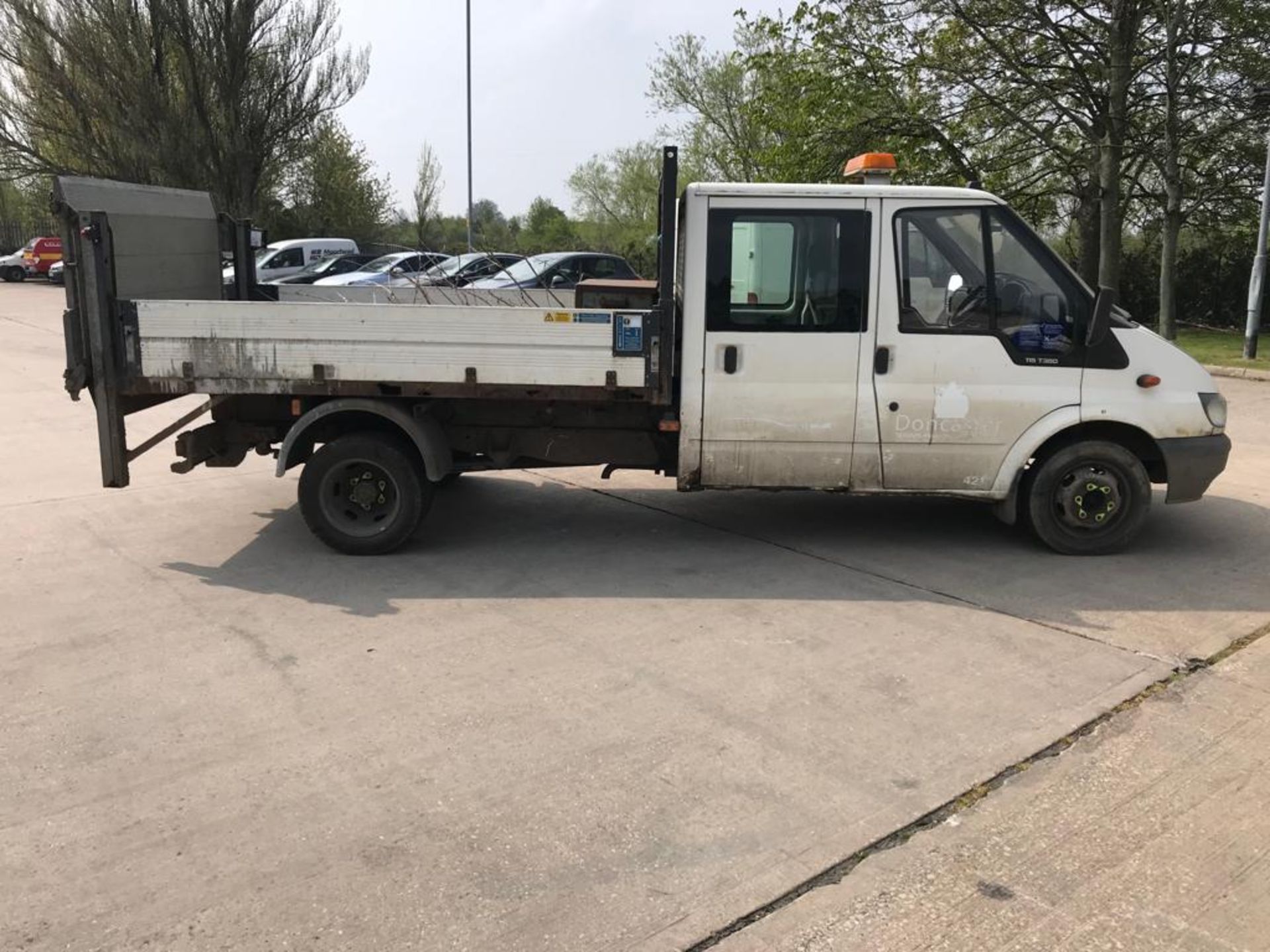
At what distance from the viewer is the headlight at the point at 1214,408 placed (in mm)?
6090

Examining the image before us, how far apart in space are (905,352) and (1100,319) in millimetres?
1151

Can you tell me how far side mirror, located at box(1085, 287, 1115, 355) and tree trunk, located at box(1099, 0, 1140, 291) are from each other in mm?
14067

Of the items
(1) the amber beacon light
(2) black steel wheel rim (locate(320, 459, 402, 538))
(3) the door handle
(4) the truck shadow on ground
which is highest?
(1) the amber beacon light

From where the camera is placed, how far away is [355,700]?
429cm

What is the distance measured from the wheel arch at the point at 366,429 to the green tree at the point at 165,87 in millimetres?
28508

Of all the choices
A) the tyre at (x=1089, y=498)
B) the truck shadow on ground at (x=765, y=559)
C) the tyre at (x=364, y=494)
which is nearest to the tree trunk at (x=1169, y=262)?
the truck shadow on ground at (x=765, y=559)

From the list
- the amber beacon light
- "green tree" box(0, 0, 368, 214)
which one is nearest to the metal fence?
"green tree" box(0, 0, 368, 214)

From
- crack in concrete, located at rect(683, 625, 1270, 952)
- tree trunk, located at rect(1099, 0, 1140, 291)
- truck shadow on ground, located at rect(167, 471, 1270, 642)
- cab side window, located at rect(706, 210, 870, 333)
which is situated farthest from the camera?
tree trunk, located at rect(1099, 0, 1140, 291)

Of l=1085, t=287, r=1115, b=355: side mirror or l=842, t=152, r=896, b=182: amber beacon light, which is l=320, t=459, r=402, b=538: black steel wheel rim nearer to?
l=842, t=152, r=896, b=182: amber beacon light

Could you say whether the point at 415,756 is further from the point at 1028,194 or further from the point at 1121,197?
the point at 1121,197

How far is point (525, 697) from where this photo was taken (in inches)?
170

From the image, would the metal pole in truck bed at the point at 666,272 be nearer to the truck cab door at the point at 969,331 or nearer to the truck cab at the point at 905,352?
the truck cab at the point at 905,352

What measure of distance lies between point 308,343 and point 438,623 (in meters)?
1.88

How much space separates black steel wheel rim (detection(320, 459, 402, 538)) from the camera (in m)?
6.23
